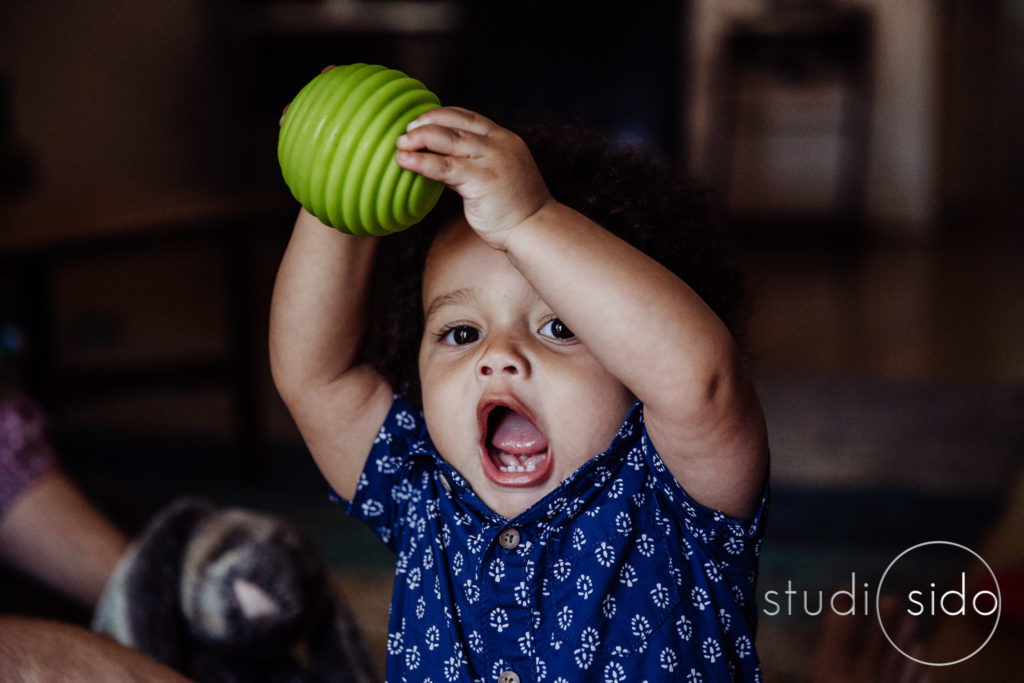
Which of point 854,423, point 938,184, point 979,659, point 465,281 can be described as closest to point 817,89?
point 938,184

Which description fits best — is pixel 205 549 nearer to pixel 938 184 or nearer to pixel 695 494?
pixel 695 494

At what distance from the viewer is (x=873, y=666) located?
0.75 m

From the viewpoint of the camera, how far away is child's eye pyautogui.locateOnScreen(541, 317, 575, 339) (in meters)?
0.65

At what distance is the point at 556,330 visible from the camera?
647 mm

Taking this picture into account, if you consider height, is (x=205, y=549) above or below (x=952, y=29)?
below

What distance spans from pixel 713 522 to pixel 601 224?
19 centimetres

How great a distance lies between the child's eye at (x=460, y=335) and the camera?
676mm

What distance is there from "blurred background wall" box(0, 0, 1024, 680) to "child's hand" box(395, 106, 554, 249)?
0.83 ft

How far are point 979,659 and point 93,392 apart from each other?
1.64 meters

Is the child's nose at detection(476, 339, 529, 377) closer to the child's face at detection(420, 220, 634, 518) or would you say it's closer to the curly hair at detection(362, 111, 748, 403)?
the child's face at detection(420, 220, 634, 518)
